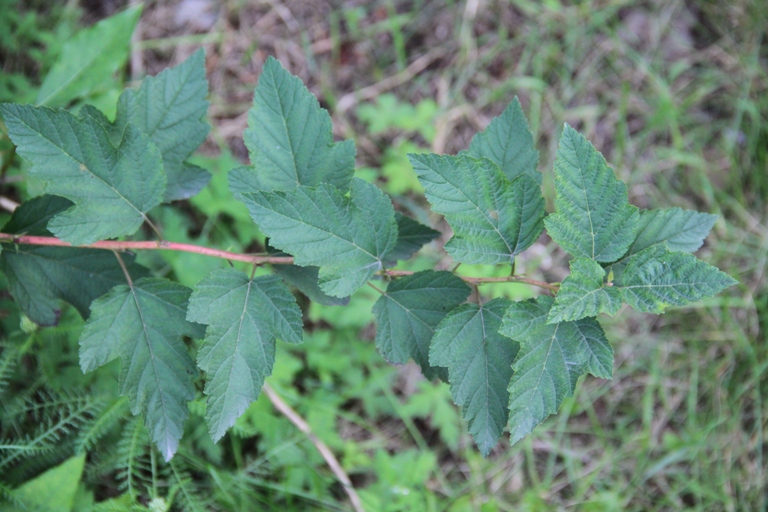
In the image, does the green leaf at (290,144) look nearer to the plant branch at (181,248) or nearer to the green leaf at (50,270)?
the plant branch at (181,248)

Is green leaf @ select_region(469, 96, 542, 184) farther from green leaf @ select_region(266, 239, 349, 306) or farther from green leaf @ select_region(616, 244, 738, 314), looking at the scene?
green leaf @ select_region(266, 239, 349, 306)

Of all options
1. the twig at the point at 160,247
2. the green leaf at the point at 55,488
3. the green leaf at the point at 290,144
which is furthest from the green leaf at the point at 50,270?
the green leaf at the point at 55,488

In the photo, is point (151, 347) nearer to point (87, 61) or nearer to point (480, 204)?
point (480, 204)

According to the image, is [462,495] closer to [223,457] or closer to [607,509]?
[607,509]

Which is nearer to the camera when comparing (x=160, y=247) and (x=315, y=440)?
(x=160, y=247)

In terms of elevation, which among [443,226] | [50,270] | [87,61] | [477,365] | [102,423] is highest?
[87,61]

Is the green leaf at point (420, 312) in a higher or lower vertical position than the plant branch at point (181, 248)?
lower

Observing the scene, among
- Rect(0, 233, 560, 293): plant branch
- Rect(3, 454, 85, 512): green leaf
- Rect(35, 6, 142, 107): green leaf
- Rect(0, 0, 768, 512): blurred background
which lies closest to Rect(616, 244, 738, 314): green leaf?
Rect(0, 233, 560, 293): plant branch

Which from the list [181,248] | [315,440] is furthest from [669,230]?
[315,440]
